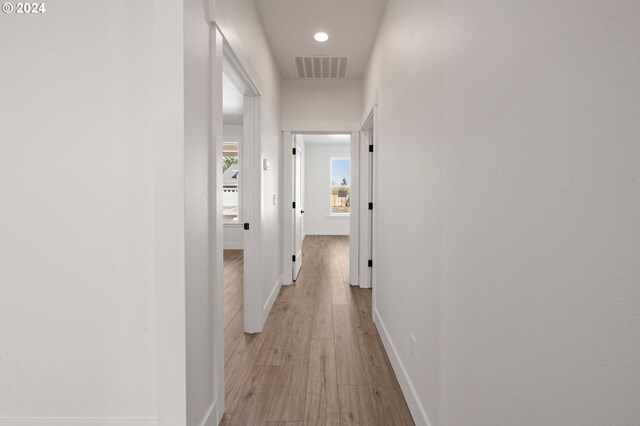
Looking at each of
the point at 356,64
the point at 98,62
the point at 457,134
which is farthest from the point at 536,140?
the point at 356,64

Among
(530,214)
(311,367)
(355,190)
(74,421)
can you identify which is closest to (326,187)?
(355,190)

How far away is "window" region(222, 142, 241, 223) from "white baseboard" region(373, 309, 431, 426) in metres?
5.35

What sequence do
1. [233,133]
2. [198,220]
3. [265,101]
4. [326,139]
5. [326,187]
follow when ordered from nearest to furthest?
[198,220] < [265,101] < [233,133] < [326,139] < [326,187]

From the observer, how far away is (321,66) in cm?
396

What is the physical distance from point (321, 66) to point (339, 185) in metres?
5.90

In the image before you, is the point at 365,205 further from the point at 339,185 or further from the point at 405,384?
the point at 339,185

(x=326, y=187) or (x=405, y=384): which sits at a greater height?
(x=326, y=187)

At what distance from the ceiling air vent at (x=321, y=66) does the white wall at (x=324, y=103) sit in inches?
6.0

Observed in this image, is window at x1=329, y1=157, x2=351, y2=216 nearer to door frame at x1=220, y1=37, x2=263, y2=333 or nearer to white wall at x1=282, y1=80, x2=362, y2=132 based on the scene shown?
white wall at x1=282, y1=80, x2=362, y2=132

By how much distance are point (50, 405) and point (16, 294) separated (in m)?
0.56

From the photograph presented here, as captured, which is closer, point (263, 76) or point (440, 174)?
point (440, 174)

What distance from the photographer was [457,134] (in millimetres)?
1305

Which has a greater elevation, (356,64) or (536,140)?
(356,64)

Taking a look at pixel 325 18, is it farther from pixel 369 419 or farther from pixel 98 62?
pixel 369 419
